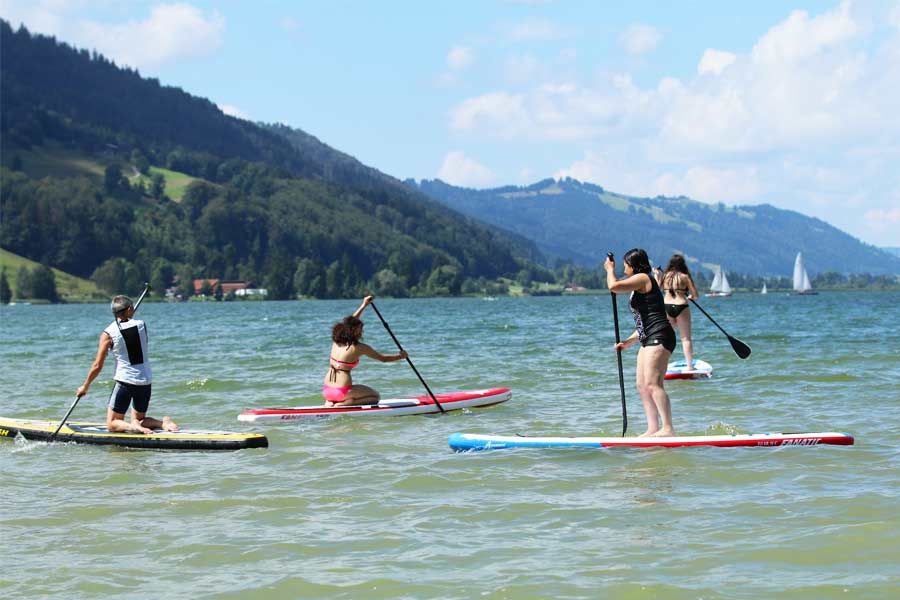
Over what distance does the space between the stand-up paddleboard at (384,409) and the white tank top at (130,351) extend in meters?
3.29

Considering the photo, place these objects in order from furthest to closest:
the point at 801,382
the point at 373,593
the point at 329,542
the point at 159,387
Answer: the point at 159,387 → the point at 801,382 → the point at 329,542 → the point at 373,593

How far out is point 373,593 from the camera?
24.8ft

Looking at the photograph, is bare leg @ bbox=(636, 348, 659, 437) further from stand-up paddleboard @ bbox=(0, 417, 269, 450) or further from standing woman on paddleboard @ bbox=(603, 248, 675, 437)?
stand-up paddleboard @ bbox=(0, 417, 269, 450)

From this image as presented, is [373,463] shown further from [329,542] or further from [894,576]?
[894,576]

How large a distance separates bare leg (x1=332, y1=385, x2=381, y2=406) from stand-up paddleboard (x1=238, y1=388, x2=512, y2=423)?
139 millimetres

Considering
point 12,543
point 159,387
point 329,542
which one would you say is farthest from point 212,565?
point 159,387

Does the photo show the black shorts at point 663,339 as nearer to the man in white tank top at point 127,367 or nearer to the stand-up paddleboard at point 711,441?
the stand-up paddleboard at point 711,441

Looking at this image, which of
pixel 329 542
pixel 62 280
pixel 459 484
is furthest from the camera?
pixel 62 280

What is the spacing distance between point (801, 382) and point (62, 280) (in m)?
193

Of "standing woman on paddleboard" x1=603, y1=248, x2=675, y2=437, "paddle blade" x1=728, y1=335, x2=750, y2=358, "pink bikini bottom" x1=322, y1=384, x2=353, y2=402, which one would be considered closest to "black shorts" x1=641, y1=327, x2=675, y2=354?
"standing woman on paddleboard" x1=603, y1=248, x2=675, y2=437

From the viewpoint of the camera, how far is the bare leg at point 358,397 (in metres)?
17.3

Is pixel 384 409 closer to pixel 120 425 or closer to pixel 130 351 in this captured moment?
pixel 120 425

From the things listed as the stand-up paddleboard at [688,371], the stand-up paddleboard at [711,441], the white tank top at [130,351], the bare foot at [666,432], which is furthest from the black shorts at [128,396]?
the stand-up paddleboard at [688,371]

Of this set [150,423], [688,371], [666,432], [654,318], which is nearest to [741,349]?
[688,371]
